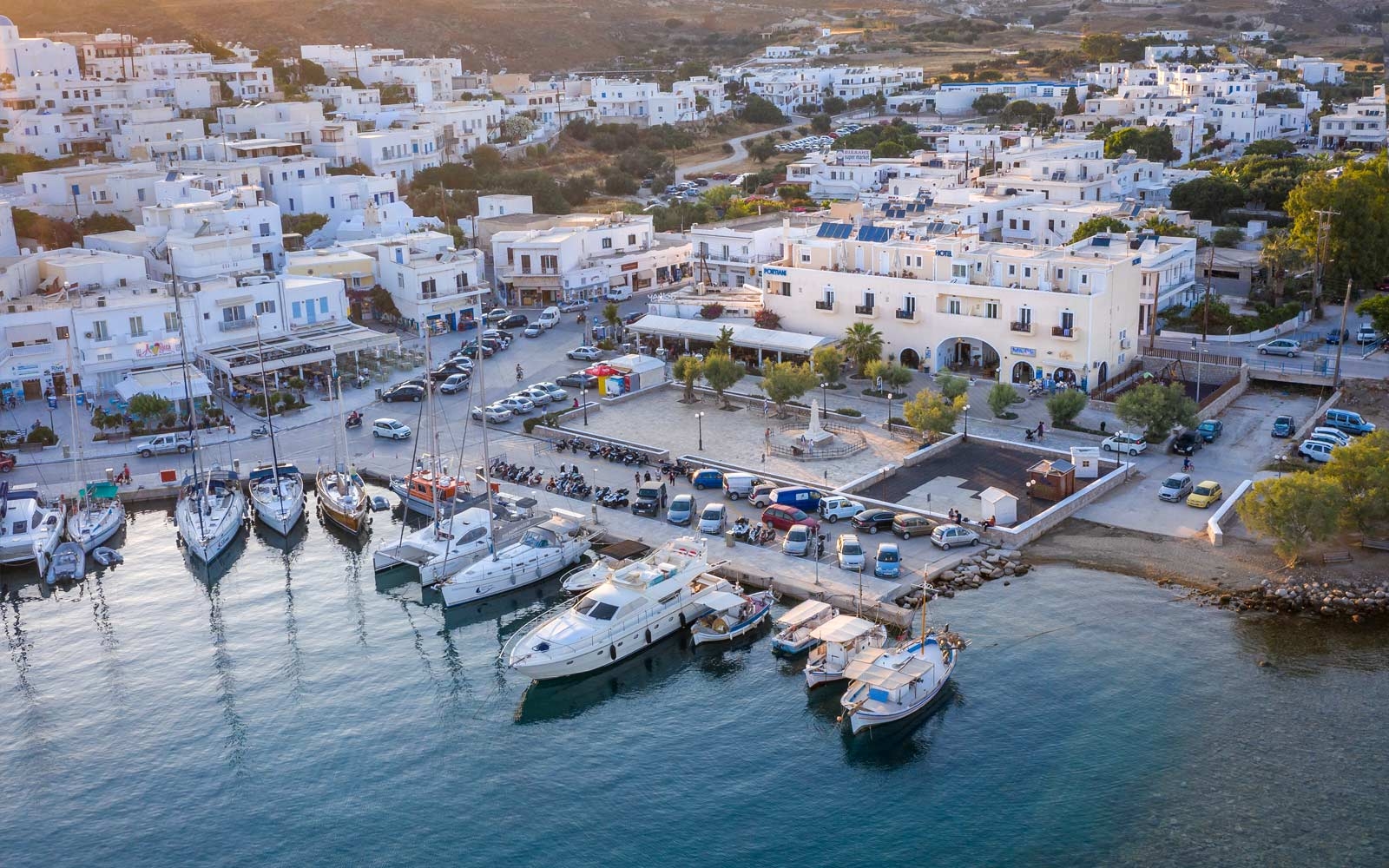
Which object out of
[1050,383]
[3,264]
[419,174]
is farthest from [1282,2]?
[3,264]

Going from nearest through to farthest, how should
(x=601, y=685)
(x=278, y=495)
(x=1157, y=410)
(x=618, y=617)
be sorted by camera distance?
(x=601, y=685) → (x=618, y=617) → (x=278, y=495) → (x=1157, y=410)

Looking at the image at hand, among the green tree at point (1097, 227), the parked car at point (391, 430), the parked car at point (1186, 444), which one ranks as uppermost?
the green tree at point (1097, 227)

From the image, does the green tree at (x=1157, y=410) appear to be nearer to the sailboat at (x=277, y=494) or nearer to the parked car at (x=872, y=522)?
the parked car at (x=872, y=522)

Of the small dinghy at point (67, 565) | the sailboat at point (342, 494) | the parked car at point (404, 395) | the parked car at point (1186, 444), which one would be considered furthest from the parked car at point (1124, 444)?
the small dinghy at point (67, 565)

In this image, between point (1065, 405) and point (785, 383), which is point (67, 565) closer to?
point (785, 383)

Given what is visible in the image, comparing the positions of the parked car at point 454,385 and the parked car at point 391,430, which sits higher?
the parked car at point 454,385

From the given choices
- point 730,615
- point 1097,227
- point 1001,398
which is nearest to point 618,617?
point 730,615

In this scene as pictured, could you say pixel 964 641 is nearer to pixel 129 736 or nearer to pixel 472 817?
pixel 472 817
